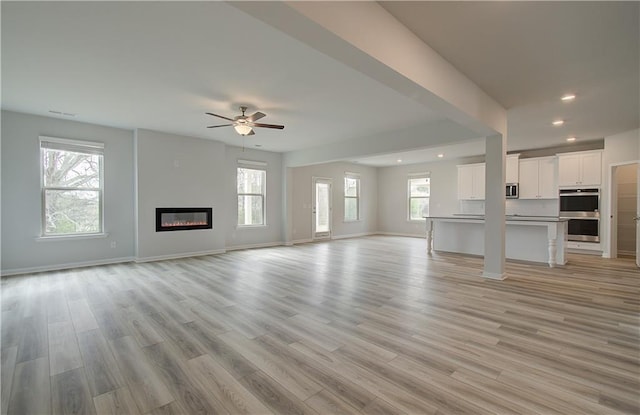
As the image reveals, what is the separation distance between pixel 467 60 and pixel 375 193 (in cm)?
879

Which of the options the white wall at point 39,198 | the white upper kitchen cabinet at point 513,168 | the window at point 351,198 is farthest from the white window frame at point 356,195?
the white wall at point 39,198

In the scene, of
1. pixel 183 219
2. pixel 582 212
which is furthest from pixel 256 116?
pixel 582 212

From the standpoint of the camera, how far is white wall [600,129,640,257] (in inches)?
234

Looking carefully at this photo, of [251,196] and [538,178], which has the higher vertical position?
[538,178]

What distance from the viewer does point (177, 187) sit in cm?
641

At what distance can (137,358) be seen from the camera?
2.23m

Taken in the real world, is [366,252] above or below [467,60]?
below

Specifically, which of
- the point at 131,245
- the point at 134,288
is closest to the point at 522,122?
the point at 134,288

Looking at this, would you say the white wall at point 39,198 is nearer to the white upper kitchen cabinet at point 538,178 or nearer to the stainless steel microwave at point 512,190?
the stainless steel microwave at point 512,190

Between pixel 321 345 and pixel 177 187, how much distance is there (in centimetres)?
536

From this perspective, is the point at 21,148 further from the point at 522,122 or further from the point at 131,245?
the point at 522,122

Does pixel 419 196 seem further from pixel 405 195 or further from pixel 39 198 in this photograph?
pixel 39 198

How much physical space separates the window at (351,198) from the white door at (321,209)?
3.06ft

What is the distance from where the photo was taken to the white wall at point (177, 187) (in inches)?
234
